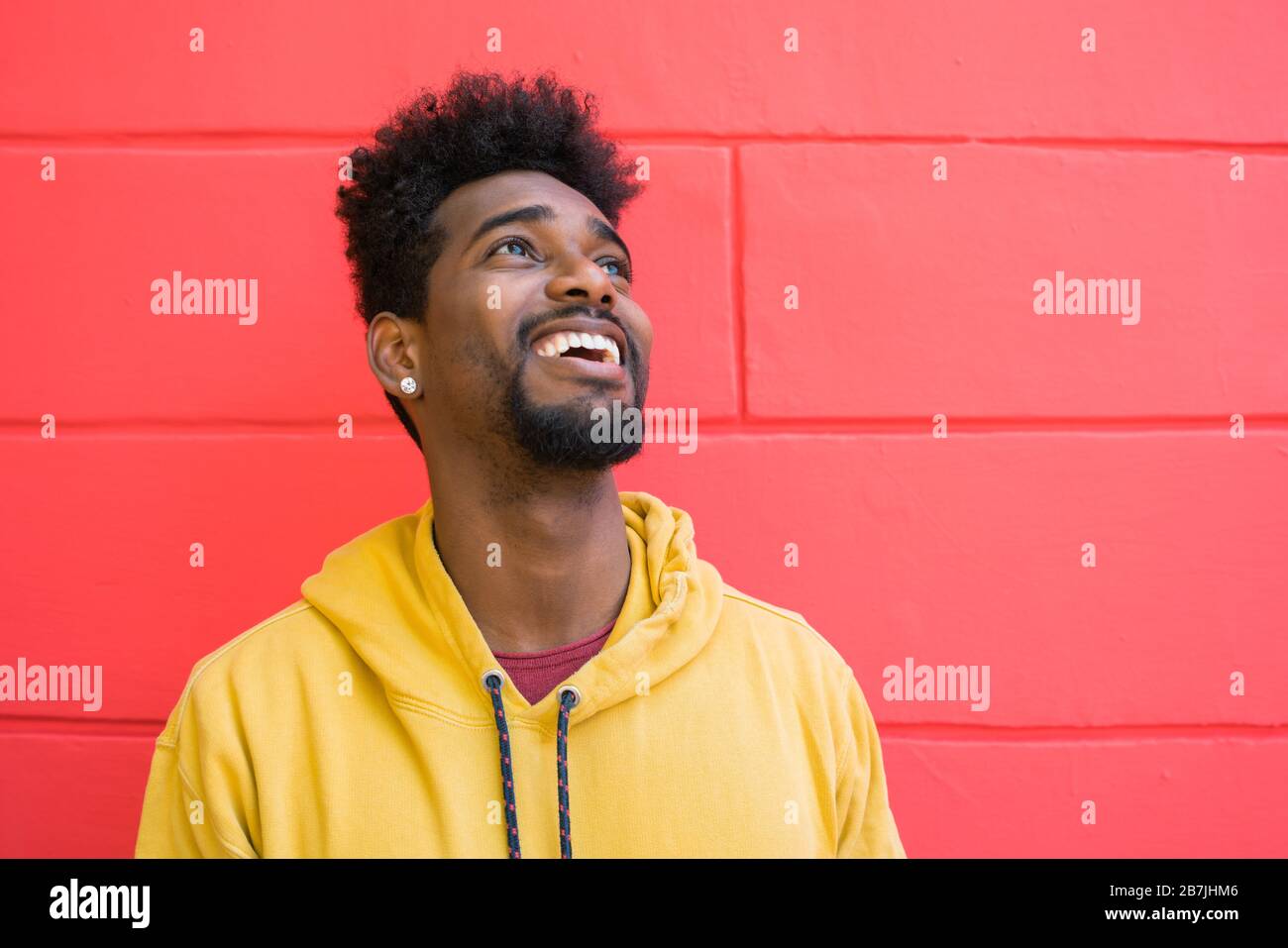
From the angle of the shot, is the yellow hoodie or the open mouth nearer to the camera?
the yellow hoodie

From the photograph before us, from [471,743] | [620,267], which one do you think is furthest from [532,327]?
[471,743]

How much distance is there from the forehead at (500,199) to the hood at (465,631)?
0.51 meters

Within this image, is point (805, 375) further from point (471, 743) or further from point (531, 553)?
point (471, 743)

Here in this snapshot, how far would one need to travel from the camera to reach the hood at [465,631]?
4.63ft

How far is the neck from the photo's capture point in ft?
4.96

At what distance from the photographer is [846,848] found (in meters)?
1.55

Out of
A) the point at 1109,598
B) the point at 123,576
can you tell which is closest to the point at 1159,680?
the point at 1109,598

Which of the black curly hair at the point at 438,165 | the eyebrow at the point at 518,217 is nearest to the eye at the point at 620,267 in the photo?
the eyebrow at the point at 518,217

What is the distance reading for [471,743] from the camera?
55.0 inches

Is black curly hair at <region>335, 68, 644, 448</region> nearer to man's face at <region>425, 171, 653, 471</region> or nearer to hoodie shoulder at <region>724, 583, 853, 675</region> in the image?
man's face at <region>425, 171, 653, 471</region>

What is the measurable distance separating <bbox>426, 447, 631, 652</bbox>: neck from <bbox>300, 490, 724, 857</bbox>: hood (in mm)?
54

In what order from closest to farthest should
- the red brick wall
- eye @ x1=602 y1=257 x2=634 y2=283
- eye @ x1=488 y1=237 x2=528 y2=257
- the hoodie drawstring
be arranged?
the hoodie drawstring, eye @ x1=488 y1=237 x2=528 y2=257, eye @ x1=602 y1=257 x2=634 y2=283, the red brick wall

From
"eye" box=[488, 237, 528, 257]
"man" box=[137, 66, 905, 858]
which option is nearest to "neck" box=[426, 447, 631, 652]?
"man" box=[137, 66, 905, 858]

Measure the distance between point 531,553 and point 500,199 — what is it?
2.02 feet
